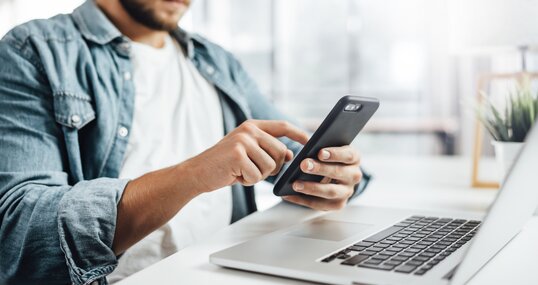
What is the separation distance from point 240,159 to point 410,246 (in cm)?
22

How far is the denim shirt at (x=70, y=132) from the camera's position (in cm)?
73

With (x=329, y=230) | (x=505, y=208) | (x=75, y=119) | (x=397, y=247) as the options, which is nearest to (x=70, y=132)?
(x=75, y=119)

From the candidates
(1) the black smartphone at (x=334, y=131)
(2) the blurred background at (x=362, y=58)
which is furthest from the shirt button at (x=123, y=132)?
(2) the blurred background at (x=362, y=58)

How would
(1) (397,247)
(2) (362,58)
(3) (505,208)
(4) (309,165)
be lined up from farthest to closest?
1. (2) (362,58)
2. (4) (309,165)
3. (1) (397,247)
4. (3) (505,208)

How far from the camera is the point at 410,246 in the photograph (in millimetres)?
633

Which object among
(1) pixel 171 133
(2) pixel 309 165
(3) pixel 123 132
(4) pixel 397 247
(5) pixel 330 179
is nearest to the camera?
(4) pixel 397 247

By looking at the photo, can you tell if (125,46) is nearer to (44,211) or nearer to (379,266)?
(44,211)

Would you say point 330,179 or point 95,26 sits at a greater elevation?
point 95,26

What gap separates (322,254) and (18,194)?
414mm

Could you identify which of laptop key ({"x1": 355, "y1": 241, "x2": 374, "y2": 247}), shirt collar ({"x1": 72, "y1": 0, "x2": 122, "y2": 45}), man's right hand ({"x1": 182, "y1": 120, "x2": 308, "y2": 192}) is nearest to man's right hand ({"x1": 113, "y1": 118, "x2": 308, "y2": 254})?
man's right hand ({"x1": 182, "y1": 120, "x2": 308, "y2": 192})

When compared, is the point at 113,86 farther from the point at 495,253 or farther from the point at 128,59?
the point at 495,253

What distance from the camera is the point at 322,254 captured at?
0.61 meters

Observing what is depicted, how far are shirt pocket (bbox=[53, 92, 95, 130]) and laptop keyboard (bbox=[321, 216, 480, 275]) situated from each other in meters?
0.49

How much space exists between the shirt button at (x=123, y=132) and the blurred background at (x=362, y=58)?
10.3 feet
